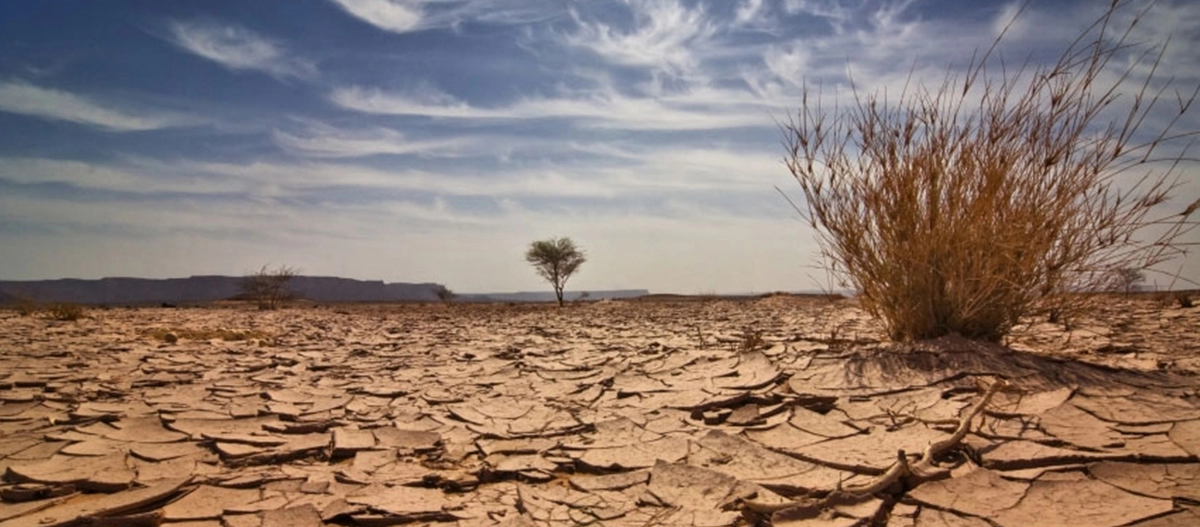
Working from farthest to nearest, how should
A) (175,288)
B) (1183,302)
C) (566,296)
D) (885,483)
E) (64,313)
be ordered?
(566,296)
(175,288)
(64,313)
(1183,302)
(885,483)

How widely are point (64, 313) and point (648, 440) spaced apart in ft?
36.2

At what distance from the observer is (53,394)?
3.73m

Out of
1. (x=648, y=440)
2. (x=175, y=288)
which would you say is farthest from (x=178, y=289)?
(x=648, y=440)

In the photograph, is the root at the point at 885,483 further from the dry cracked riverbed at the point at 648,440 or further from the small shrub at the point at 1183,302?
the small shrub at the point at 1183,302

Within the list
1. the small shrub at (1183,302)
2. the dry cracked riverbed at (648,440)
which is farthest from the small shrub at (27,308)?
the small shrub at (1183,302)

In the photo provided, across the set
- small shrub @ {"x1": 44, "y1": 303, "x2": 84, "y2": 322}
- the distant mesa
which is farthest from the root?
the distant mesa

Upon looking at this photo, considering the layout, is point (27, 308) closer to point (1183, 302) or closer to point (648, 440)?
point (648, 440)

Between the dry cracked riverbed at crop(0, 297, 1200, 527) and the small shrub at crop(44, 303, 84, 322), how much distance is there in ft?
20.3

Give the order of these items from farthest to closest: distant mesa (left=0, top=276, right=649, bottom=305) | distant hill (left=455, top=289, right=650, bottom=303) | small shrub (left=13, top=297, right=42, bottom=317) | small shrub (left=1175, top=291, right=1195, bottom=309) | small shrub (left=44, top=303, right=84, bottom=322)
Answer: distant mesa (left=0, top=276, right=649, bottom=305) < distant hill (left=455, top=289, right=650, bottom=303) < small shrub (left=13, top=297, right=42, bottom=317) < small shrub (left=44, top=303, right=84, bottom=322) < small shrub (left=1175, top=291, right=1195, bottom=309)

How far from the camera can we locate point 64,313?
9758 millimetres

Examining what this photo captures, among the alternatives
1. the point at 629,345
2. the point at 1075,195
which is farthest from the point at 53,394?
the point at 1075,195

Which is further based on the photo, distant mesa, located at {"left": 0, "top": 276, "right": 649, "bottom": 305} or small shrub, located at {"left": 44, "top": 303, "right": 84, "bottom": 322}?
distant mesa, located at {"left": 0, "top": 276, "right": 649, "bottom": 305}

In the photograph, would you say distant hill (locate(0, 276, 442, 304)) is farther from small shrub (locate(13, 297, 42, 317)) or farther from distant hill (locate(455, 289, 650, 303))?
small shrub (locate(13, 297, 42, 317))

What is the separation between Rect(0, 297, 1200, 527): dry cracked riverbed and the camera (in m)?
1.93
